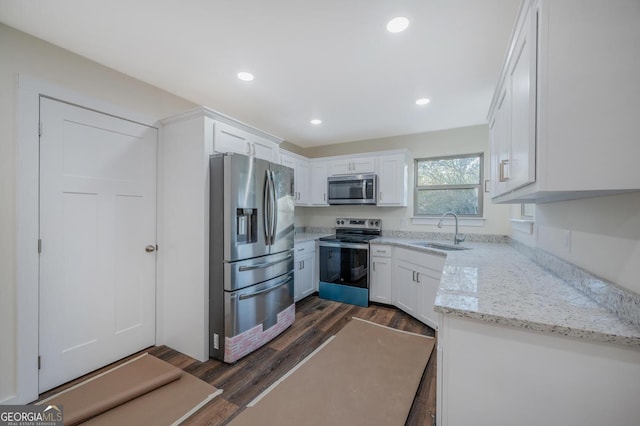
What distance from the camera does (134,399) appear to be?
1723 mm

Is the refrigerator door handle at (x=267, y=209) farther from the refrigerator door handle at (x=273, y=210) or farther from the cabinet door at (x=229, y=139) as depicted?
the cabinet door at (x=229, y=139)

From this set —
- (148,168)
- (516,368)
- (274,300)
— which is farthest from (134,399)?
(516,368)

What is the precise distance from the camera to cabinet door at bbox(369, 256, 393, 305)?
133 inches

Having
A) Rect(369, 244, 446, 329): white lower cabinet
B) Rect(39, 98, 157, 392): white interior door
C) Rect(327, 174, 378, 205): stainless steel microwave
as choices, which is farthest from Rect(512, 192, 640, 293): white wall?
Rect(39, 98, 157, 392): white interior door

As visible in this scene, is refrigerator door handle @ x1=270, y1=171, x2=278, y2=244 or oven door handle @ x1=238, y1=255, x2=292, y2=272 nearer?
oven door handle @ x1=238, y1=255, x2=292, y2=272

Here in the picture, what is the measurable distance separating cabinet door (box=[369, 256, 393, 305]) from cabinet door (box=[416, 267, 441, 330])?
1.67 feet

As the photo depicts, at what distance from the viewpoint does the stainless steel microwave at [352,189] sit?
3684 millimetres

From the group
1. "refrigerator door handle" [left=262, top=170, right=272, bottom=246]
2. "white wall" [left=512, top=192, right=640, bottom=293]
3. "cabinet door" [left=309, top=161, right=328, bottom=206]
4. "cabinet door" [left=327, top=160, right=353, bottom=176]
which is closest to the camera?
"white wall" [left=512, top=192, right=640, bottom=293]

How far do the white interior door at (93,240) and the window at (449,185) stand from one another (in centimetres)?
352

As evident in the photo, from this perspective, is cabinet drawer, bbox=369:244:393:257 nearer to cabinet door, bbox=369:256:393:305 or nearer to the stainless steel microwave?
cabinet door, bbox=369:256:393:305

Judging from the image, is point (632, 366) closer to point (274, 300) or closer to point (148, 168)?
point (274, 300)

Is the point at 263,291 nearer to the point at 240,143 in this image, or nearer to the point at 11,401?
the point at 240,143

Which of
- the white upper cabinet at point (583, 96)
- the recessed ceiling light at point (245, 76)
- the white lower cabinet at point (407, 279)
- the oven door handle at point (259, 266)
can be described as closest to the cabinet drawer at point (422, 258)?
the white lower cabinet at point (407, 279)

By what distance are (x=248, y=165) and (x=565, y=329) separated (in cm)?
222
